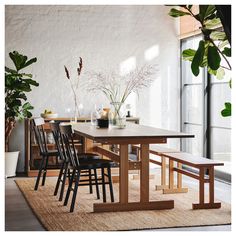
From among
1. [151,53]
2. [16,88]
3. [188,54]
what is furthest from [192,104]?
[188,54]

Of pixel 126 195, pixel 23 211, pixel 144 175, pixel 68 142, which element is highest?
pixel 68 142

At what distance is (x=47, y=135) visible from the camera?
25.6ft

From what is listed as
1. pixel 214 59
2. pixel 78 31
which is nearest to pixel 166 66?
pixel 78 31

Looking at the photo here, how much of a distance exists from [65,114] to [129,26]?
177cm

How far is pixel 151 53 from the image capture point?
8.45m

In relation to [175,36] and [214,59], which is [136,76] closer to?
[175,36]

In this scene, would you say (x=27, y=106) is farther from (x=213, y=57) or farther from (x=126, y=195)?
(x=213, y=57)

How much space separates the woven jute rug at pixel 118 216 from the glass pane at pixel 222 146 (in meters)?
1.39

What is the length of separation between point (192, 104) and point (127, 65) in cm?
122

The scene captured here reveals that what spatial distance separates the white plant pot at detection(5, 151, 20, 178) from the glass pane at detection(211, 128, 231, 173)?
2871mm

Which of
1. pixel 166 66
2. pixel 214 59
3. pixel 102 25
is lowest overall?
pixel 214 59

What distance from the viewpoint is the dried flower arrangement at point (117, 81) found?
26.8 feet

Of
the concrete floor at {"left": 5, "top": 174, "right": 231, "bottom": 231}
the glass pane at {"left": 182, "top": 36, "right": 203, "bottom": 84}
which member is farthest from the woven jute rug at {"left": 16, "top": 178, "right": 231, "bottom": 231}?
the glass pane at {"left": 182, "top": 36, "right": 203, "bottom": 84}
